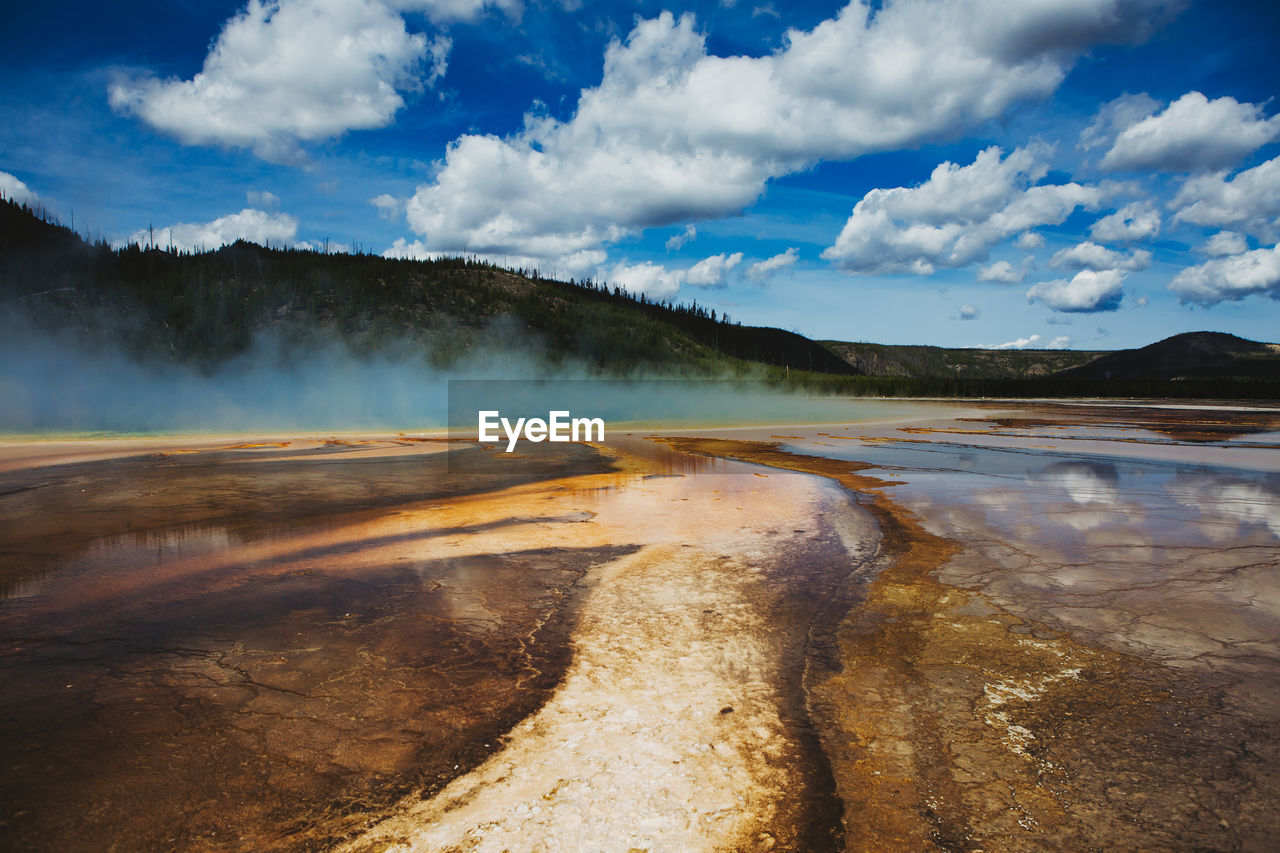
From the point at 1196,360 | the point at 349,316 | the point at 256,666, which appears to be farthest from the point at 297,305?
the point at 1196,360

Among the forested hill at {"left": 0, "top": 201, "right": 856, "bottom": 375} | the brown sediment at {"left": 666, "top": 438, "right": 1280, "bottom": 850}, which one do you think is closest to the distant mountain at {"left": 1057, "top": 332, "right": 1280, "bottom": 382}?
the forested hill at {"left": 0, "top": 201, "right": 856, "bottom": 375}

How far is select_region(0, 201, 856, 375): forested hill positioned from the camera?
8138 cm

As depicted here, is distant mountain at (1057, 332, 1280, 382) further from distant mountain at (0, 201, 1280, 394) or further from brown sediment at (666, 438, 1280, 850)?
brown sediment at (666, 438, 1280, 850)

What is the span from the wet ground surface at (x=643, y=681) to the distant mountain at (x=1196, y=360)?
18720cm

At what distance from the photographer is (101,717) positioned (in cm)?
382

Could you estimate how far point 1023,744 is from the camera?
3.51m

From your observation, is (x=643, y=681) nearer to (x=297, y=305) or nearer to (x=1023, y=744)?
(x=1023, y=744)

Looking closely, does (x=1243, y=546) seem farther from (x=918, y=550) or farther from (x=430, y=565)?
(x=430, y=565)

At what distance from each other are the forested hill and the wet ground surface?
279 ft

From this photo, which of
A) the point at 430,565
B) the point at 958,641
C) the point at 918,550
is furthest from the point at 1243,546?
the point at 430,565

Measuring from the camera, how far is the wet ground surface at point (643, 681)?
296 cm

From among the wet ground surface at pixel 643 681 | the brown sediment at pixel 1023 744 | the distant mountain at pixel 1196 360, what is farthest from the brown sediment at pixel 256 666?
the distant mountain at pixel 1196 360

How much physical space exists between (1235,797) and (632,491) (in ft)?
32.5

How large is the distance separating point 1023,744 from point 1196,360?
Answer: 769ft
